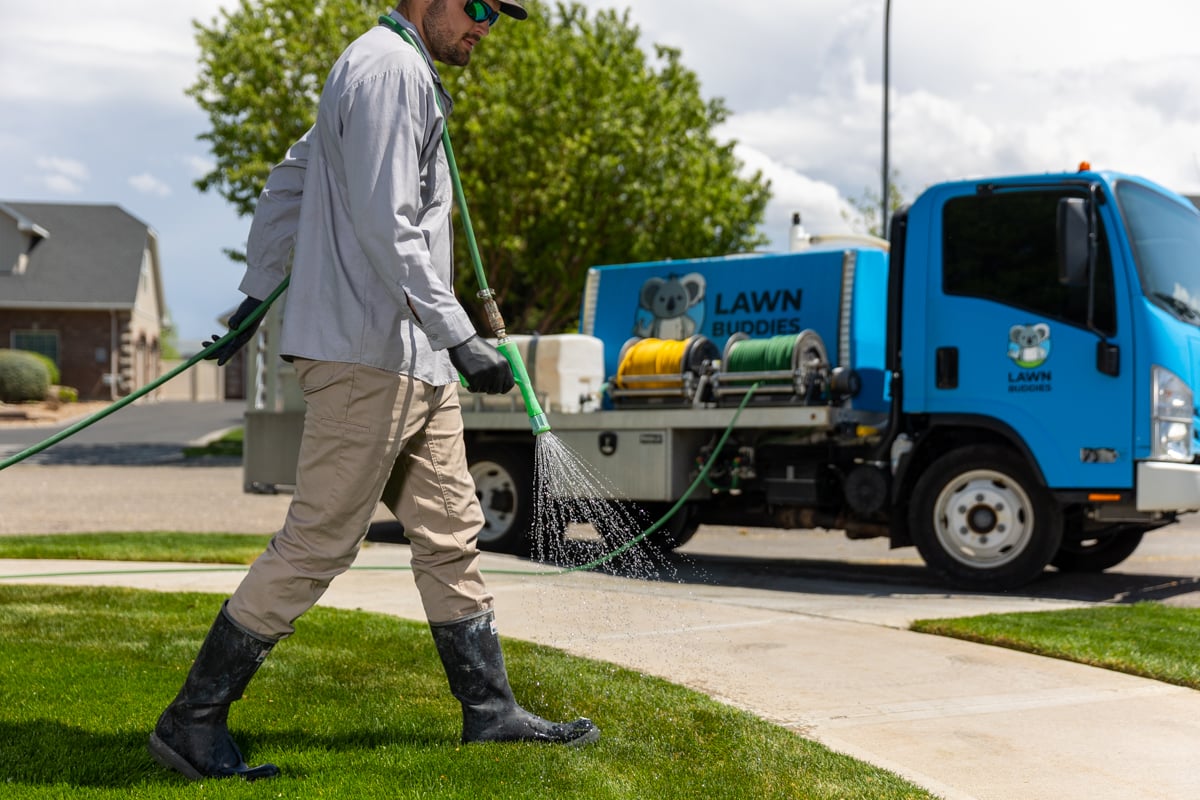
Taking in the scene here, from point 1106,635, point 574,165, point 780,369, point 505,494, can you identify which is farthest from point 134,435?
point 1106,635

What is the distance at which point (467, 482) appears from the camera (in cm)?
395

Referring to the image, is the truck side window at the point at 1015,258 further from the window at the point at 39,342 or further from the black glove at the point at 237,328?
the window at the point at 39,342

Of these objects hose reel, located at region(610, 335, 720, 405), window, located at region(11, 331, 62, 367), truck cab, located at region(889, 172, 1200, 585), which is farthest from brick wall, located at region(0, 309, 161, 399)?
truck cab, located at region(889, 172, 1200, 585)

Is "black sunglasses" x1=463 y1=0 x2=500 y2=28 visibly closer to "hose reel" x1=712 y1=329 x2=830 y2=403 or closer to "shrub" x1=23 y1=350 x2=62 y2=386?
"hose reel" x1=712 y1=329 x2=830 y2=403

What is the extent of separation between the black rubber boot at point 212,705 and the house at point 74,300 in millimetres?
45970

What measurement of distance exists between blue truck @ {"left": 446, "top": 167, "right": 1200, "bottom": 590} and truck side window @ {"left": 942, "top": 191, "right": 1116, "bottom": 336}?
1 centimetres

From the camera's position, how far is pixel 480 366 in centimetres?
351

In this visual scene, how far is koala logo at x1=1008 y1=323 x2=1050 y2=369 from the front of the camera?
8.67m

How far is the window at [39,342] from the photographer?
4688cm

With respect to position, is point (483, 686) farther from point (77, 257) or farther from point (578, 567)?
point (77, 257)

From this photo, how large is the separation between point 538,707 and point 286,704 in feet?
2.79

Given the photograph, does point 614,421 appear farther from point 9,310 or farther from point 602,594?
point 9,310

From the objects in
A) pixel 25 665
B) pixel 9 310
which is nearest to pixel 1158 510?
pixel 25 665

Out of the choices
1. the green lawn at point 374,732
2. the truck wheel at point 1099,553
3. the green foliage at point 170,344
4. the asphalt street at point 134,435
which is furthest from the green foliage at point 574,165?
the green foliage at point 170,344
